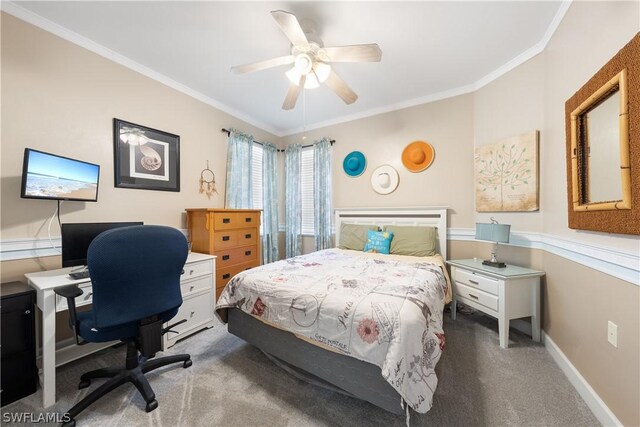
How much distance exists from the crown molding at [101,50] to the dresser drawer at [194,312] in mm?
2530

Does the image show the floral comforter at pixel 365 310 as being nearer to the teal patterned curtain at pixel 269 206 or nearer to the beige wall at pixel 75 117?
the beige wall at pixel 75 117

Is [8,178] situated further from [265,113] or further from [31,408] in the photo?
[265,113]

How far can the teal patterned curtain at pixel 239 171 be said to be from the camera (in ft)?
11.5

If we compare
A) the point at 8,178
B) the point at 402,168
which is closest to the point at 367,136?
the point at 402,168

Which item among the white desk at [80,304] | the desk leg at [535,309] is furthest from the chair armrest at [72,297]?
the desk leg at [535,309]

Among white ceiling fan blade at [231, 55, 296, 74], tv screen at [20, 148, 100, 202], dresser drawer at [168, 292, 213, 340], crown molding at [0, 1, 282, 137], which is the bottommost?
dresser drawer at [168, 292, 213, 340]

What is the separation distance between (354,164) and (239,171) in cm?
184

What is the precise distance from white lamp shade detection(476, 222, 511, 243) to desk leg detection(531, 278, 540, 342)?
453mm

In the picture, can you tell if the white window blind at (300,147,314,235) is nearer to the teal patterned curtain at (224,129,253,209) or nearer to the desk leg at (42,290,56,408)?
the teal patterned curtain at (224,129,253,209)

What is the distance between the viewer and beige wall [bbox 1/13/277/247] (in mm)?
1806

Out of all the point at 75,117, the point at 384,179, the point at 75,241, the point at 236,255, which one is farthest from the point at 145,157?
the point at 384,179

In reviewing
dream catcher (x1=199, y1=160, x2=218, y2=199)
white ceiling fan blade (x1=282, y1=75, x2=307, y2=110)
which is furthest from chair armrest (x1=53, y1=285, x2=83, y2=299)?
white ceiling fan blade (x1=282, y1=75, x2=307, y2=110)

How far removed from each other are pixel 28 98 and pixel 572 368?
4656mm

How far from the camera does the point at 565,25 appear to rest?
1.85 meters
